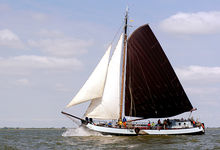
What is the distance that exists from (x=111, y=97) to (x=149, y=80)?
23.8 feet

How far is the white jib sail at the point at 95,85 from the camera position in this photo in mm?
51625

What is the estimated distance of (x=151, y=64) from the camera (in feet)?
187

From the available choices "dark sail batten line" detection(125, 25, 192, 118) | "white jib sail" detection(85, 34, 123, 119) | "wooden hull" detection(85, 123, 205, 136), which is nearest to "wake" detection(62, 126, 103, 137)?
"wooden hull" detection(85, 123, 205, 136)

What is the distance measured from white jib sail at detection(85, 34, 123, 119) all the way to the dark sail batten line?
223 centimetres

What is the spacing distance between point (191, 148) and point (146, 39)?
21.2 metres

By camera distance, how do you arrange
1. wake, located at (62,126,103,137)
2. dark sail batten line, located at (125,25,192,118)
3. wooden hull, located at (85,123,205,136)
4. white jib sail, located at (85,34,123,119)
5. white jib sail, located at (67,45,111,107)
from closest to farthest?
1. white jib sail, located at (67,45,111,107)
2. wooden hull, located at (85,123,205,136)
3. white jib sail, located at (85,34,123,119)
4. wake, located at (62,126,103,137)
5. dark sail batten line, located at (125,25,192,118)

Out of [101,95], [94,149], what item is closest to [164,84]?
[101,95]

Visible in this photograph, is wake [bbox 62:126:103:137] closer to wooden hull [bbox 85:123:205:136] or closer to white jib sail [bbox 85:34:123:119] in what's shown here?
wooden hull [bbox 85:123:205:136]

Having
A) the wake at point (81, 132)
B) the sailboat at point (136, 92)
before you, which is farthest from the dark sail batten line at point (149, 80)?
the wake at point (81, 132)

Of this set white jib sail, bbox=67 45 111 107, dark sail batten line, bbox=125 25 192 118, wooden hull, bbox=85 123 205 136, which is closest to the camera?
white jib sail, bbox=67 45 111 107

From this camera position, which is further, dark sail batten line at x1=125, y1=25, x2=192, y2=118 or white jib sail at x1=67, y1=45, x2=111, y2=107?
dark sail batten line at x1=125, y1=25, x2=192, y2=118

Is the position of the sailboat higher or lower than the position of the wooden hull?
higher

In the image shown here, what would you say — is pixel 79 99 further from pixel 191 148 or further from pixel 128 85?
pixel 191 148

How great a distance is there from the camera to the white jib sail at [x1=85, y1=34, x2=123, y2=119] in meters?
53.7
